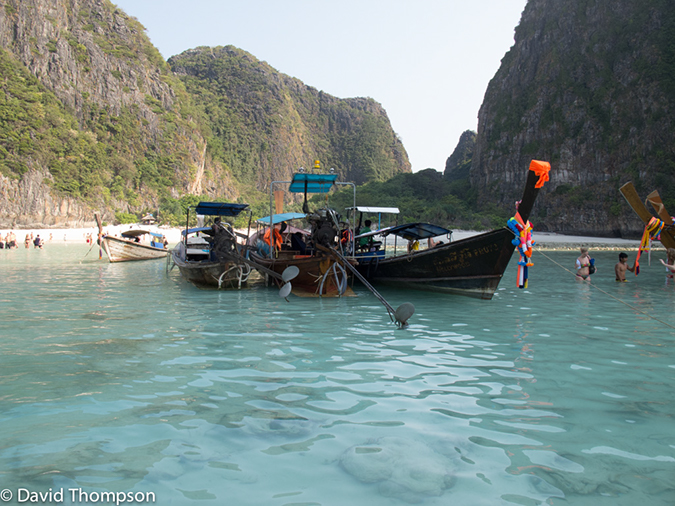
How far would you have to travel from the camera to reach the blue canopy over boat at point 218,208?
15602 mm

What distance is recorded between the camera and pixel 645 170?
58.2m

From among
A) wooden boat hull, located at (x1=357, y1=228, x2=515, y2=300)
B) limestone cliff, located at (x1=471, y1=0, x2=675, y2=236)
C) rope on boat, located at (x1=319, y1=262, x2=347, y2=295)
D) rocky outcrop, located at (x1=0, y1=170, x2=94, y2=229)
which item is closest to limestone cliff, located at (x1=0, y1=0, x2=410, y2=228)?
rocky outcrop, located at (x1=0, y1=170, x2=94, y2=229)

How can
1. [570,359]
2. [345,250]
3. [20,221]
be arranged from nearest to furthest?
1. [570,359]
2. [345,250]
3. [20,221]

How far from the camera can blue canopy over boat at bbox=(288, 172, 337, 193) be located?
510 inches

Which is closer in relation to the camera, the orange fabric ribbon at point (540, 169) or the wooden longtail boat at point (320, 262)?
the orange fabric ribbon at point (540, 169)

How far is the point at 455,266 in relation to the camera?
12.4 metres

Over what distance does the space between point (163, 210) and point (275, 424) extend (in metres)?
70.8

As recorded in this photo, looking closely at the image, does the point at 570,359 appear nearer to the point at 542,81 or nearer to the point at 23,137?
the point at 23,137

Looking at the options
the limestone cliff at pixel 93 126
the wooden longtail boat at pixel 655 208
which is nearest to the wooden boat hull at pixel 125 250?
the wooden longtail boat at pixel 655 208

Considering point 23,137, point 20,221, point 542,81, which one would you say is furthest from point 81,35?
point 542,81

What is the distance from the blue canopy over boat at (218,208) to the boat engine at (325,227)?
12.8 feet

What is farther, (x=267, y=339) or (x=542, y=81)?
(x=542, y=81)

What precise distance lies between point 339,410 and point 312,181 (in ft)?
32.1

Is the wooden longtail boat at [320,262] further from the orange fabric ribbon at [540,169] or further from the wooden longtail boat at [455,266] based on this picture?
the orange fabric ribbon at [540,169]
